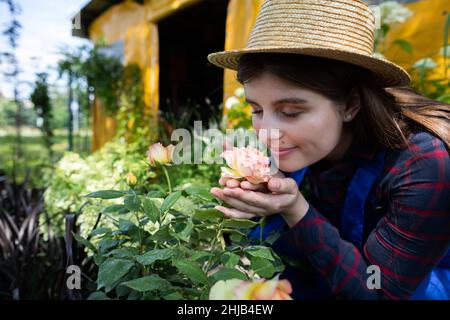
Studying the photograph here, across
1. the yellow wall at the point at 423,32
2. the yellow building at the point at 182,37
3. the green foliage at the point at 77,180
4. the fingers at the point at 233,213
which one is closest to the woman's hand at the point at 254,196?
the fingers at the point at 233,213

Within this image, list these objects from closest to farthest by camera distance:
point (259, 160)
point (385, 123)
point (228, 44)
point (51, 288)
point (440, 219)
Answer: point (259, 160)
point (440, 219)
point (385, 123)
point (51, 288)
point (228, 44)

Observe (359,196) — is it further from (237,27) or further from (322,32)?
(237,27)

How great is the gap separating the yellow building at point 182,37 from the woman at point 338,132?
145 centimetres

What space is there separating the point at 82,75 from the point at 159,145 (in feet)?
17.2

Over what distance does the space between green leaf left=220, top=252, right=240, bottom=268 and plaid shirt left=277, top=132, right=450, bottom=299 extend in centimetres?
30

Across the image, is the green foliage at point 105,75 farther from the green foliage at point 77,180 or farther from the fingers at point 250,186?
the fingers at point 250,186

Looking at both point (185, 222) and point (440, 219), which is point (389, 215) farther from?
point (185, 222)

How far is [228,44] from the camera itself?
10.7ft

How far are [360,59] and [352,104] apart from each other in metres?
0.18

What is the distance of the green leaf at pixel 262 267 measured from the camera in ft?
2.17

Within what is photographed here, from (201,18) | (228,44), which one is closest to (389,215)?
(228,44)

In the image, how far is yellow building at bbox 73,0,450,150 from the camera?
8.38ft
